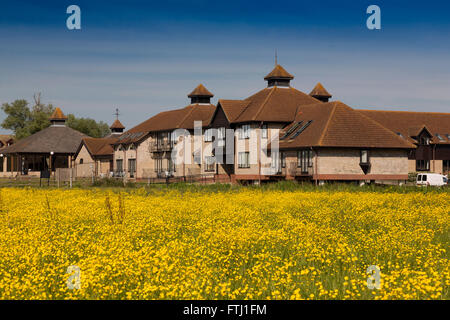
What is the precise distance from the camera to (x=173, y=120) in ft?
220

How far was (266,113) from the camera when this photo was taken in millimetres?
53375

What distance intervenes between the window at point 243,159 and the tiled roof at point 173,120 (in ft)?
25.8

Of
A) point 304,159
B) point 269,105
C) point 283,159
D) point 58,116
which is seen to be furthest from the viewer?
point 58,116

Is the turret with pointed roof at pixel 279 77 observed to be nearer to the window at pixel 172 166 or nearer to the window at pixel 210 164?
the window at pixel 210 164

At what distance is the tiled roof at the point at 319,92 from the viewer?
71.6 m

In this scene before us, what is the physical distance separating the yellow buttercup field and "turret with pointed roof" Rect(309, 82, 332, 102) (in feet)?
173

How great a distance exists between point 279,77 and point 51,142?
132 feet

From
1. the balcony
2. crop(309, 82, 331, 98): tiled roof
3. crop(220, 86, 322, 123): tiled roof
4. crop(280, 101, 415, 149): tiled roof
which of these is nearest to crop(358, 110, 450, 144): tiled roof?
crop(309, 82, 331, 98): tiled roof

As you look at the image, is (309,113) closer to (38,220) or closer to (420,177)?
(420,177)

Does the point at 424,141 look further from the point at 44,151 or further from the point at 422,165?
the point at 44,151

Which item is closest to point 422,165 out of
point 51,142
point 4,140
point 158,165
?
point 158,165

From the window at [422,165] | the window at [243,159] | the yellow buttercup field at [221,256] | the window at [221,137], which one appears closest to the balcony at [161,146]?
the window at [221,137]
